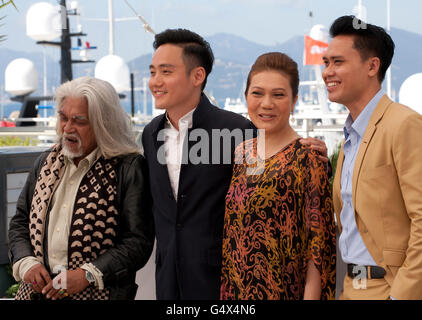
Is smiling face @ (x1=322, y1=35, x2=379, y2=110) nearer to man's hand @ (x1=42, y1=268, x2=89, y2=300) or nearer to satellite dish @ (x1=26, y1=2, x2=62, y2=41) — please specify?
man's hand @ (x1=42, y1=268, x2=89, y2=300)

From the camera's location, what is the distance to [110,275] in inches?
94.1

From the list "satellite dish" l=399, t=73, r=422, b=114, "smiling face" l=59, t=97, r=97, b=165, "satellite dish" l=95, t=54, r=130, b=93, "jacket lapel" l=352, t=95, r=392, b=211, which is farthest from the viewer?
"satellite dish" l=95, t=54, r=130, b=93

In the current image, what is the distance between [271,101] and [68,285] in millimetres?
1189

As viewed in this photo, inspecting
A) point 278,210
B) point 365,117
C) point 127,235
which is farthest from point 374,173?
point 127,235

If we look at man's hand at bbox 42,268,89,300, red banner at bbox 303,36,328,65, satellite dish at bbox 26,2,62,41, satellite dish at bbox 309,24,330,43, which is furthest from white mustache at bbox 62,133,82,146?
satellite dish at bbox 309,24,330,43

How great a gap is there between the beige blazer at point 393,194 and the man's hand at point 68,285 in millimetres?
1213

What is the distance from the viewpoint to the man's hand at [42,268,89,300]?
2.37 meters

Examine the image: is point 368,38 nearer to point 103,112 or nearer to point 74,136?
point 103,112

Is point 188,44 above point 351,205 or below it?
above

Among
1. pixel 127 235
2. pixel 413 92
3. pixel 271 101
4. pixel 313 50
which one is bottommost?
pixel 127 235

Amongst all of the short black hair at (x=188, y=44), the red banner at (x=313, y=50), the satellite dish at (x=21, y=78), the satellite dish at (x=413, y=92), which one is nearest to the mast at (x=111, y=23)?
the satellite dish at (x=21, y=78)

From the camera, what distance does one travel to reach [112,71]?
47.5ft

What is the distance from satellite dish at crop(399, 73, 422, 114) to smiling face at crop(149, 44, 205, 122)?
629 centimetres
